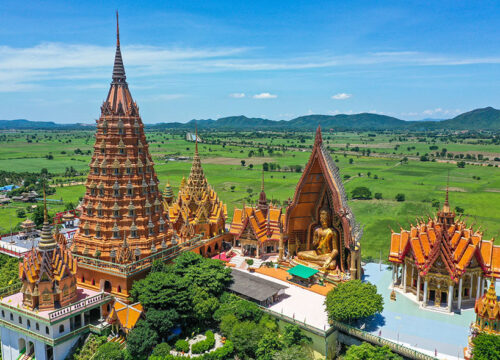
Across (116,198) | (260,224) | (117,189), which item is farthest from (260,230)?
(117,189)

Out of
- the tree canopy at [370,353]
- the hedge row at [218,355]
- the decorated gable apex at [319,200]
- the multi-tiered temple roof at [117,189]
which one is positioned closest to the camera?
the tree canopy at [370,353]

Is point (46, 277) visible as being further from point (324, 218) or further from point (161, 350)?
point (324, 218)

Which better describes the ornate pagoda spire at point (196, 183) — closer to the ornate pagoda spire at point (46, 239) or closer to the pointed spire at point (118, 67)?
the pointed spire at point (118, 67)

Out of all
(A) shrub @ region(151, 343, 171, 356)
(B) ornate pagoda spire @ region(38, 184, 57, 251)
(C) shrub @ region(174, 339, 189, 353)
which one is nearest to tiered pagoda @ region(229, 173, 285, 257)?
(C) shrub @ region(174, 339, 189, 353)

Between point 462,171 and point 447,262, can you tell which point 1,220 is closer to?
point 447,262

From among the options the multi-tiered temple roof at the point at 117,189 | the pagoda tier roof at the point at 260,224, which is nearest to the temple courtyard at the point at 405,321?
the pagoda tier roof at the point at 260,224

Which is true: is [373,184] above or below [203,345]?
above

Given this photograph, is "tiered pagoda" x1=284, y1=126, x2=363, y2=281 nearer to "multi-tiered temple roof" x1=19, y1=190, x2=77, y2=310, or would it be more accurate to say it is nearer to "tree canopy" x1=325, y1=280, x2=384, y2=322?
"tree canopy" x1=325, y1=280, x2=384, y2=322
